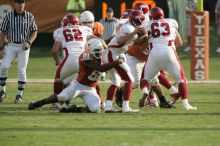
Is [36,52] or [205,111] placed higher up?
[205,111]

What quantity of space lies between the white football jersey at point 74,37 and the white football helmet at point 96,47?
0.56 m

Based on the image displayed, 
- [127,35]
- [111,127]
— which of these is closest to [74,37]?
[127,35]

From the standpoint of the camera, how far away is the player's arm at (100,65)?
11.4m

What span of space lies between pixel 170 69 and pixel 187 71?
767 centimetres

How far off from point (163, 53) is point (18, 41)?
2.59 metres

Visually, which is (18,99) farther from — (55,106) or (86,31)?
(86,31)

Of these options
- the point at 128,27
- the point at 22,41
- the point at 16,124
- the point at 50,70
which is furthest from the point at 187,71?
the point at 16,124

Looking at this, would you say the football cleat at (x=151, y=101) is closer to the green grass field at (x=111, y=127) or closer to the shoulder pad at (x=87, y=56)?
the green grass field at (x=111, y=127)

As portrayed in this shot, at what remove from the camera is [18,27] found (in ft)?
44.5

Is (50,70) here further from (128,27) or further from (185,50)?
(128,27)

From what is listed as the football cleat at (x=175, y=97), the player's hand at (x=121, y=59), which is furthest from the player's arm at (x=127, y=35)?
the football cleat at (x=175, y=97)

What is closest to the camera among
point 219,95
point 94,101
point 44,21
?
point 94,101

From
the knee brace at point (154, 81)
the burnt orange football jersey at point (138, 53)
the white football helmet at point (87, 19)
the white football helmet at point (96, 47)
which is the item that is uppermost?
the white football helmet at point (87, 19)

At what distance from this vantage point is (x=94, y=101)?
38.1 feet
